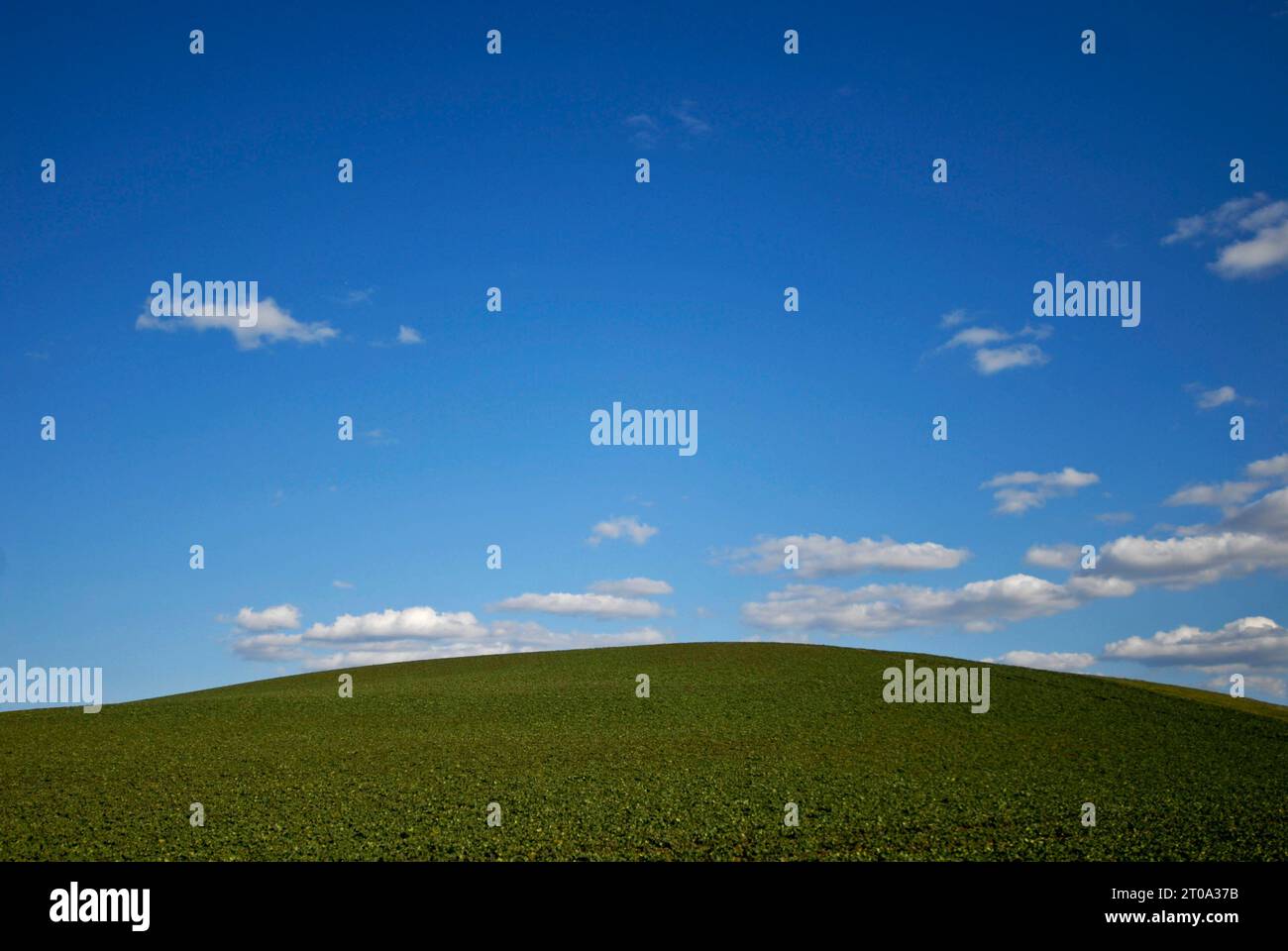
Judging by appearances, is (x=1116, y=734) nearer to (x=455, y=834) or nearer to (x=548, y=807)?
(x=548, y=807)

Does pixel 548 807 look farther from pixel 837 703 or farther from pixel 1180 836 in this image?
pixel 837 703

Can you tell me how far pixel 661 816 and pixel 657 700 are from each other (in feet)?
110

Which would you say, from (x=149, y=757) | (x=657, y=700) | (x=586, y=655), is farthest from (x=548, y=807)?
(x=586, y=655)

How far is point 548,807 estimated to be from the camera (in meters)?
34.1

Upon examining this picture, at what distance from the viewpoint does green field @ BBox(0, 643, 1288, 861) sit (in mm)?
29578

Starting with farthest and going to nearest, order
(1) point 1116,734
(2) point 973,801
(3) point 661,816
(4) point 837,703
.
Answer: (4) point 837,703, (1) point 1116,734, (2) point 973,801, (3) point 661,816

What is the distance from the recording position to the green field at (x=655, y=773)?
2958 centimetres

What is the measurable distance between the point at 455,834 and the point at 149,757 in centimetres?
2671

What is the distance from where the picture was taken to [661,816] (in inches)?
1276

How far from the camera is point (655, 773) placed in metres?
41.5
